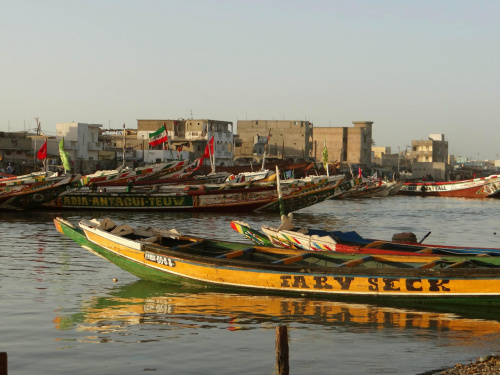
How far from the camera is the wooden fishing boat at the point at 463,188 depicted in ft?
228

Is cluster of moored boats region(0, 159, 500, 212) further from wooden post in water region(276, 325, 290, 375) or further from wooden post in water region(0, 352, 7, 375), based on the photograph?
wooden post in water region(0, 352, 7, 375)

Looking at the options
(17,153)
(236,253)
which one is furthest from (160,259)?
(17,153)

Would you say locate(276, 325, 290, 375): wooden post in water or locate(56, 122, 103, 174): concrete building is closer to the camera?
locate(276, 325, 290, 375): wooden post in water

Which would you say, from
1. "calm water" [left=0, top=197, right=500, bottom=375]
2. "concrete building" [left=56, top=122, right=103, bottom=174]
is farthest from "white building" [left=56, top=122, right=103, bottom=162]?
"calm water" [left=0, top=197, right=500, bottom=375]

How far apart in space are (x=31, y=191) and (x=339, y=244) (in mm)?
24165

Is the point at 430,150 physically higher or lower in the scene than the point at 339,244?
higher

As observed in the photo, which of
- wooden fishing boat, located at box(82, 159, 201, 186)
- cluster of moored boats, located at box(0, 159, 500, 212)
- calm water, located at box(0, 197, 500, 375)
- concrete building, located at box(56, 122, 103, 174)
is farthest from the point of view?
concrete building, located at box(56, 122, 103, 174)

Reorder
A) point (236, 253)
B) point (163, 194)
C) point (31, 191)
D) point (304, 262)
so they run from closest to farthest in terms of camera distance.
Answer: point (304, 262), point (236, 253), point (31, 191), point (163, 194)

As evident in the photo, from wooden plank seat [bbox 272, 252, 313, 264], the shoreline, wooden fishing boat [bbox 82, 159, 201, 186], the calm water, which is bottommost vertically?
the calm water

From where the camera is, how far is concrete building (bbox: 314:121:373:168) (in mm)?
115125

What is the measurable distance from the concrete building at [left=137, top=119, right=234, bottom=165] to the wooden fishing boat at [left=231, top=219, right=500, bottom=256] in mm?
71060

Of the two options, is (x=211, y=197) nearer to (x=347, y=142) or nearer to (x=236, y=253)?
(x=236, y=253)

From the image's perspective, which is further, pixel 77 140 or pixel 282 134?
pixel 282 134

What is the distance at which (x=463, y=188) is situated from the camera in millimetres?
70375
